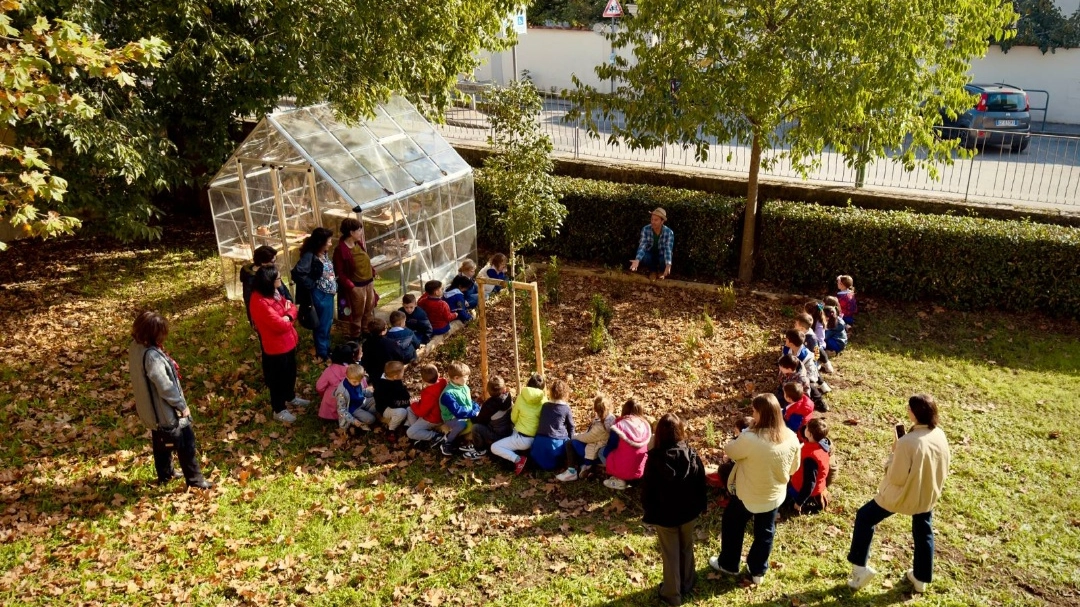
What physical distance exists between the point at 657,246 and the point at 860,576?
6.60 meters

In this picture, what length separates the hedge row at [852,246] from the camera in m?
11.2

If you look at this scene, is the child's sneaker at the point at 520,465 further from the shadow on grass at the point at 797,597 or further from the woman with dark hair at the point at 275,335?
the woman with dark hair at the point at 275,335

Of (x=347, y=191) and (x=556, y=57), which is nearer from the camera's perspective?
(x=347, y=191)

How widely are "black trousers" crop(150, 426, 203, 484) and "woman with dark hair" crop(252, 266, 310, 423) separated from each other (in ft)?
4.01

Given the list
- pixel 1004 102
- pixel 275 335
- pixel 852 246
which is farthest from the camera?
pixel 1004 102

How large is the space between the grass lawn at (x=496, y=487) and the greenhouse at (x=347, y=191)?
1.25m

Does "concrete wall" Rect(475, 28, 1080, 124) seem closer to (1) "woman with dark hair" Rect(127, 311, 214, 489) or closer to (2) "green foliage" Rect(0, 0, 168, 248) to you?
(2) "green foliage" Rect(0, 0, 168, 248)

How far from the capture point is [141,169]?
10.4 meters

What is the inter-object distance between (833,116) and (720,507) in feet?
17.3

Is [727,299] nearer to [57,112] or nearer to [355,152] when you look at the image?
[355,152]

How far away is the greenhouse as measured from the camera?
36.5 feet

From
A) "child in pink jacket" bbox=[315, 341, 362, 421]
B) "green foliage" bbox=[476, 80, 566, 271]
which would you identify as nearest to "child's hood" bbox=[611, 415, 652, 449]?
"child in pink jacket" bbox=[315, 341, 362, 421]

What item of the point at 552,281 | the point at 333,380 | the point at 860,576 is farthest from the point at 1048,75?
the point at 333,380

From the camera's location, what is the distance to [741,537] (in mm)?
6504
